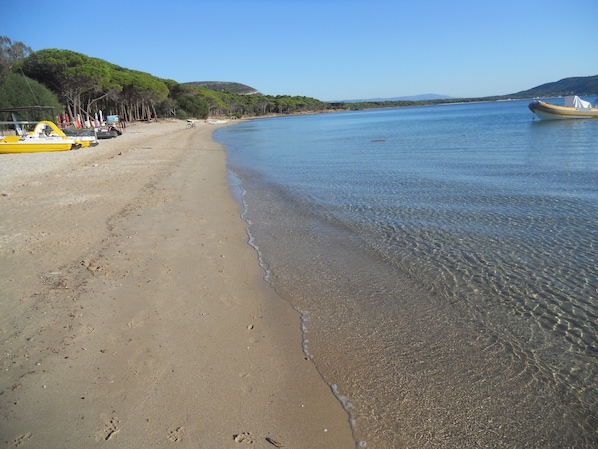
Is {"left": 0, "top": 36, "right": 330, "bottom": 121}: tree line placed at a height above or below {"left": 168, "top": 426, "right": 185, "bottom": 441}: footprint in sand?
above

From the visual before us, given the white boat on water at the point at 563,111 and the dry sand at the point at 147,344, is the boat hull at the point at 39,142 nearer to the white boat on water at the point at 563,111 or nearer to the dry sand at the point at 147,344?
the dry sand at the point at 147,344

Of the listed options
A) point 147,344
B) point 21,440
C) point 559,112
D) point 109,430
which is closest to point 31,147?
point 147,344

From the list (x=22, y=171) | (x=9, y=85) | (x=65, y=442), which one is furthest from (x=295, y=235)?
(x=9, y=85)

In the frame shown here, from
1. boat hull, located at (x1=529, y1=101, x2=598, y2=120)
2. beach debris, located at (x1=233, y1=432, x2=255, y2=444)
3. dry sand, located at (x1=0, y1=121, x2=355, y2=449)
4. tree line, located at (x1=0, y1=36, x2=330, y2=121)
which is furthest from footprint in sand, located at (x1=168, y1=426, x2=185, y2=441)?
boat hull, located at (x1=529, y1=101, x2=598, y2=120)

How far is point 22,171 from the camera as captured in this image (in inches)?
553

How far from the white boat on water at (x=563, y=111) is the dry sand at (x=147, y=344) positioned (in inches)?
1569

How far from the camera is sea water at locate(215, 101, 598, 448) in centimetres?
296

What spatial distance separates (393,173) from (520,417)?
11897mm

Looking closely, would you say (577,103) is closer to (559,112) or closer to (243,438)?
(559,112)

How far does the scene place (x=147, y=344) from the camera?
3.75 metres

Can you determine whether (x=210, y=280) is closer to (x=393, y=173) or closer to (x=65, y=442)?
(x=65, y=442)

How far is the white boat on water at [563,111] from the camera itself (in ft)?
121

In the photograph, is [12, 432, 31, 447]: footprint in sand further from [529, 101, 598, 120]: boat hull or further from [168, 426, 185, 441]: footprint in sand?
[529, 101, 598, 120]: boat hull

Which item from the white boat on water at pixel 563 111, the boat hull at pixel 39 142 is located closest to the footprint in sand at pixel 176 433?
the boat hull at pixel 39 142
